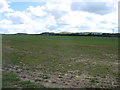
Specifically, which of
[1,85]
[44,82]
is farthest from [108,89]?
[1,85]

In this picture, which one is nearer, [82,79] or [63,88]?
[63,88]

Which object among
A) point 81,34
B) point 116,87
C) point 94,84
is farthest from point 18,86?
point 81,34

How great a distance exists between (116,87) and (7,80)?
3972mm

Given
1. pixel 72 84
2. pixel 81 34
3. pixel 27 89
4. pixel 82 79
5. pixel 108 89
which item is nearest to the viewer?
pixel 27 89

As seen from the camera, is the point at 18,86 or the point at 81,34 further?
the point at 81,34

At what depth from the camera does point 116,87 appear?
7660 millimetres

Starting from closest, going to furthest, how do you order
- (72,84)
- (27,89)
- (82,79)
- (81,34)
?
(27,89), (72,84), (82,79), (81,34)

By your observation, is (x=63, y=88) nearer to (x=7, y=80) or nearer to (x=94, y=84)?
(x=94, y=84)

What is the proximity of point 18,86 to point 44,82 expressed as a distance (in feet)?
3.93

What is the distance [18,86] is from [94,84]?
2.78m

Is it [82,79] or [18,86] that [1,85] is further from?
[82,79]

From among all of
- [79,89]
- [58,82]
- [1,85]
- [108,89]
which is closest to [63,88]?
[79,89]

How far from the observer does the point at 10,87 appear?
6996 millimetres

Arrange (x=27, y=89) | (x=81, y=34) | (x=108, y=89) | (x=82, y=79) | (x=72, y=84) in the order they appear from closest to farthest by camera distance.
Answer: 1. (x=27, y=89)
2. (x=108, y=89)
3. (x=72, y=84)
4. (x=82, y=79)
5. (x=81, y=34)
